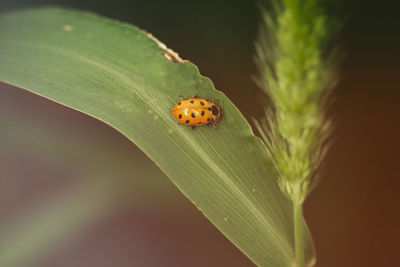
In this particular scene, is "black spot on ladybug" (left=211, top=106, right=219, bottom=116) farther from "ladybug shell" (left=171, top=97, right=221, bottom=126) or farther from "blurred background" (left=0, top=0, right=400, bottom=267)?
"blurred background" (left=0, top=0, right=400, bottom=267)

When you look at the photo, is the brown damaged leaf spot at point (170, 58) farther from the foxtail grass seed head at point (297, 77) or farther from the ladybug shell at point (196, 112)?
the foxtail grass seed head at point (297, 77)

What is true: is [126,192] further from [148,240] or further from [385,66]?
[385,66]

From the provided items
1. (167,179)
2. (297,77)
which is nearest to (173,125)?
(297,77)

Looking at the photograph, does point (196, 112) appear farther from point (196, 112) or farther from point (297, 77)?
point (297, 77)

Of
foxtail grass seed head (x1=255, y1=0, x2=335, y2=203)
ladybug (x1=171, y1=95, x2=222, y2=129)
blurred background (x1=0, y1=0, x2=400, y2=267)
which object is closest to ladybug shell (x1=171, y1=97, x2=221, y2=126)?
ladybug (x1=171, y1=95, x2=222, y2=129)

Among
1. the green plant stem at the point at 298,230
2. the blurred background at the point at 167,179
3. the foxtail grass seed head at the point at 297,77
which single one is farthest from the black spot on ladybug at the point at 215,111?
the blurred background at the point at 167,179

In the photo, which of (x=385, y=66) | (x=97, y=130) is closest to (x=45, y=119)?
(x=97, y=130)
